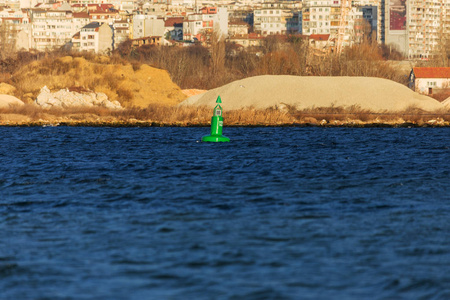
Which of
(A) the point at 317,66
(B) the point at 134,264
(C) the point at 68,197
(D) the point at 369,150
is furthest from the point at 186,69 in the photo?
(B) the point at 134,264

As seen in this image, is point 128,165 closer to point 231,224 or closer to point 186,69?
point 231,224

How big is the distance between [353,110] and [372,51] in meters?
43.5

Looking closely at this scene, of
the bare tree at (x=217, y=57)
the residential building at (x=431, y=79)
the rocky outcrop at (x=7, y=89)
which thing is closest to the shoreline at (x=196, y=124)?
the rocky outcrop at (x=7, y=89)

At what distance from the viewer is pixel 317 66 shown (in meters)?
95.4

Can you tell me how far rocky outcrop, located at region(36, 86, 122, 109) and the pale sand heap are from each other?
7.56m

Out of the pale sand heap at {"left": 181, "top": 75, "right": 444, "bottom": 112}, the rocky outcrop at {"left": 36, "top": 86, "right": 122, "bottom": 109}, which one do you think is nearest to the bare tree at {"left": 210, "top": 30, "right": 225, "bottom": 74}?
the pale sand heap at {"left": 181, "top": 75, "right": 444, "bottom": 112}

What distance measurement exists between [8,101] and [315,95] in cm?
2668

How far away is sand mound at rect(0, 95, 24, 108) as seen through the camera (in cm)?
6462

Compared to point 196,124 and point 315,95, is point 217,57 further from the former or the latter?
point 196,124

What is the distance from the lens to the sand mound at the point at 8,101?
64.6 metres

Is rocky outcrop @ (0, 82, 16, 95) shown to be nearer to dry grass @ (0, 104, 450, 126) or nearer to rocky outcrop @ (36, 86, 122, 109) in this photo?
rocky outcrop @ (36, 86, 122, 109)

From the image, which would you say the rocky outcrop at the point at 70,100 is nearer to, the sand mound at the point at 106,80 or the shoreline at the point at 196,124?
the sand mound at the point at 106,80

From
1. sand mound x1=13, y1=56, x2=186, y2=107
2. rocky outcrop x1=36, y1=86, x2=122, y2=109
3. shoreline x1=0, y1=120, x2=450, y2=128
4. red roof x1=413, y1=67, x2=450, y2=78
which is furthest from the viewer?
red roof x1=413, y1=67, x2=450, y2=78

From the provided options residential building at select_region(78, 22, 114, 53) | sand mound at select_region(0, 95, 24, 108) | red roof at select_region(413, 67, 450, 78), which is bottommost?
sand mound at select_region(0, 95, 24, 108)
